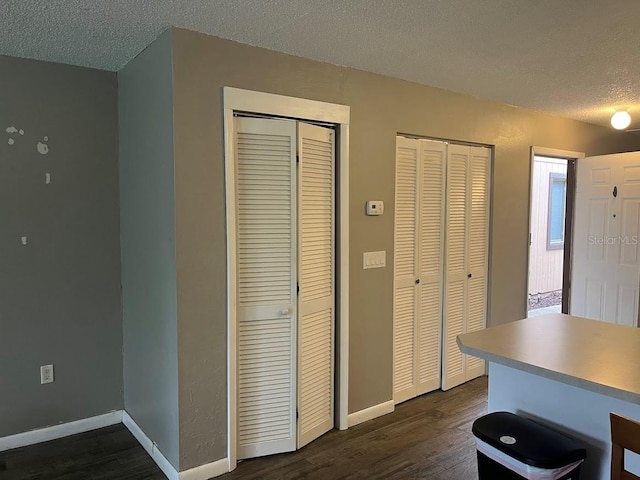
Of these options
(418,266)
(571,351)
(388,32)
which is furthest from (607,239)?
(388,32)

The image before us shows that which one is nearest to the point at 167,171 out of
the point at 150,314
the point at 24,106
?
the point at 150,314

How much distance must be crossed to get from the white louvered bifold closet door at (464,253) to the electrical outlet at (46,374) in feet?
9.18

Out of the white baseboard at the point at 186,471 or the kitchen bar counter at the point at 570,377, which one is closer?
the kitchen bar counter at the point at 570,377

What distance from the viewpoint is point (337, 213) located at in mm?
3020

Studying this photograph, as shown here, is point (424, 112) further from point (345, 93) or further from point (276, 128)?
point (276, 128)

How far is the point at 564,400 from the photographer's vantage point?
1.90m

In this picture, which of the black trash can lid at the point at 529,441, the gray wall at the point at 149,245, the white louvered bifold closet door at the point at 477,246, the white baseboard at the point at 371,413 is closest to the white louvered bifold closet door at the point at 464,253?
the white louvered bifold closet door at the point at 477,246

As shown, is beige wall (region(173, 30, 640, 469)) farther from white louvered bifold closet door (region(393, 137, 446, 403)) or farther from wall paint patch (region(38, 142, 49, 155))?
wall paint patch (region(38, 142, 49, 155))

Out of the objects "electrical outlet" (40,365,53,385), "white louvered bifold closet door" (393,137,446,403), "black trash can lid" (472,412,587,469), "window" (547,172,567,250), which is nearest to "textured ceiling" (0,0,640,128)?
"white louvered bifold closet door" (393,137,446,403)

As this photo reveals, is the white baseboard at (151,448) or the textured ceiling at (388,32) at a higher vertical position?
the textured ceiling at (388,32)

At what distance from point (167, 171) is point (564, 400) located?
2.09 m

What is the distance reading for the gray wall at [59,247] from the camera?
285 centimetres

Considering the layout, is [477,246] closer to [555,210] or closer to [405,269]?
[405,269]

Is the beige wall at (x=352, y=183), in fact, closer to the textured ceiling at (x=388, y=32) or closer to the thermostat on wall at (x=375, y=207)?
the thermostat on wall at (x=375, y=207)
